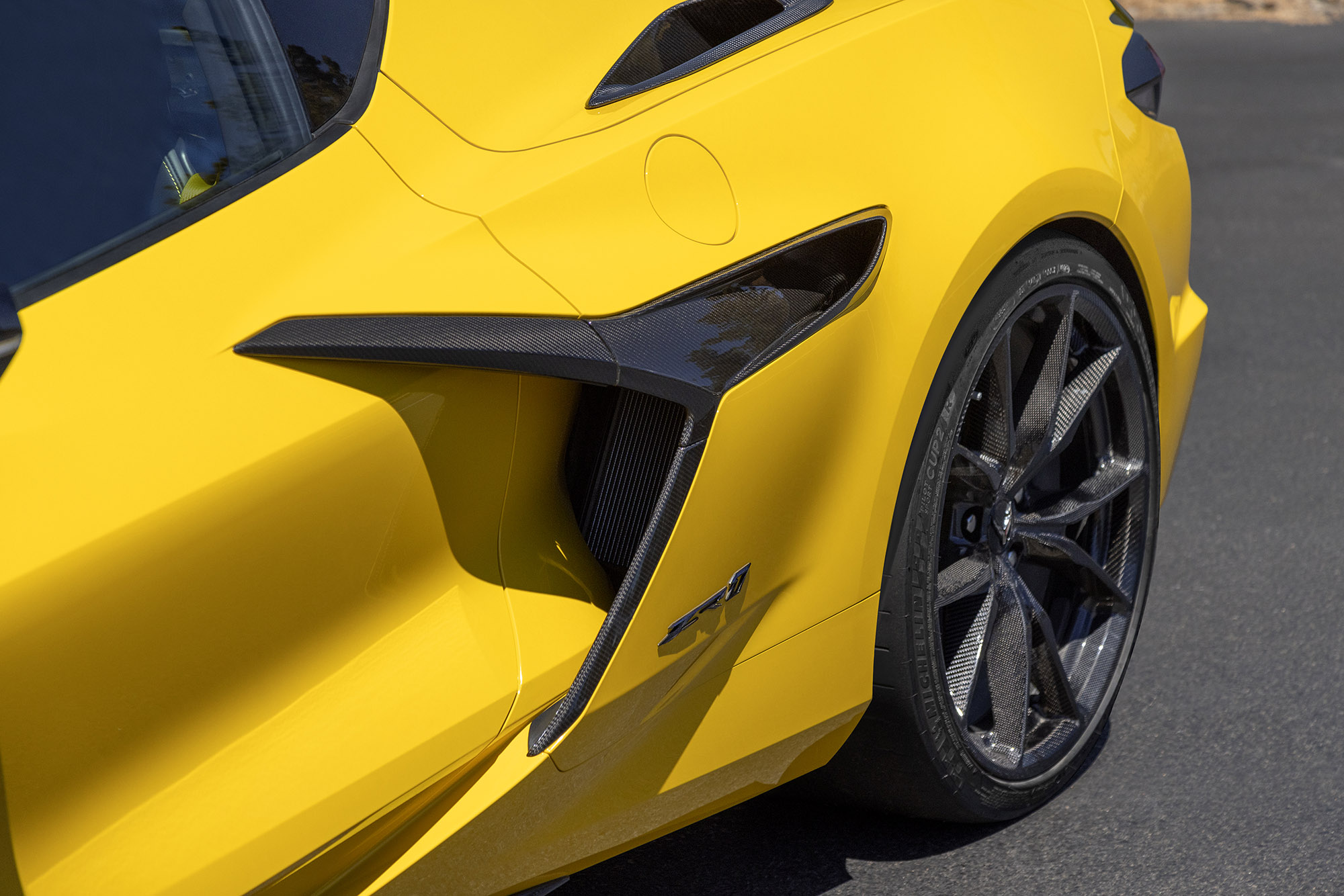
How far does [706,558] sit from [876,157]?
59cm

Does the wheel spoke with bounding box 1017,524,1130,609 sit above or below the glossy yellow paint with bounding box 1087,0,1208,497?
below

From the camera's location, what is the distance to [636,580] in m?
1.43

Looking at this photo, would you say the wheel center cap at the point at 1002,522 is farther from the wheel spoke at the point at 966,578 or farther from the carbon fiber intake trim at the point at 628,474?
the carbon fiber intake trim at the point at 628,474

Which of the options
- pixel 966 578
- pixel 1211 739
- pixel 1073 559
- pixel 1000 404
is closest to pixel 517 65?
pixel 1000 404

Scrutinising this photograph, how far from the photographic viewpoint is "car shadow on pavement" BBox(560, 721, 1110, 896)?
2.11 meters

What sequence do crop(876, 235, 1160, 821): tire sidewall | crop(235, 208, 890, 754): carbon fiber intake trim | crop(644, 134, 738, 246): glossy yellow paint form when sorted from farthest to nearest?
1. crop(876, 235, 1160, 821): tire sidewall
2. crop(644, 134, 738, 246): glossy yellow paint
3. crop(235, 208, 890, 754): carbon fiber intake trim

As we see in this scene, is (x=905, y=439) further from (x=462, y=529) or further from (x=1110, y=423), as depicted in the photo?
(x=1110, y=423)

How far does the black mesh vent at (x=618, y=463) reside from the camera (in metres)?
1.47

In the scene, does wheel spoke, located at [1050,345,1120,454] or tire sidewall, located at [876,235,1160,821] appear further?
wheel spoke, located at [1050,345,1120,454]

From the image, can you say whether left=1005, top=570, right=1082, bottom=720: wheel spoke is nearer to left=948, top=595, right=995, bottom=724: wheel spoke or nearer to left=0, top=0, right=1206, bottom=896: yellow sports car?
left=948, top=595, right=995, bottom=724: wheel spoke

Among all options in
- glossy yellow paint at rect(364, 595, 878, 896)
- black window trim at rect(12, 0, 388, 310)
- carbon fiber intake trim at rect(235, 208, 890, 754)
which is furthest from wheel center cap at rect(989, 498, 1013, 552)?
black window trim at rect(12, 0, 388, 310)

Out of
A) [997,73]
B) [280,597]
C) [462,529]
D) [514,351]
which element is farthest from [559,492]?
[997,73]

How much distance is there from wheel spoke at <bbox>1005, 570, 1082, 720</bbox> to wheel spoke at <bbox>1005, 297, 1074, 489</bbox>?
190mm

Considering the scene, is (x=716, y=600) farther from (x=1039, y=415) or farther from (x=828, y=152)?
(x=1039, y=415)
